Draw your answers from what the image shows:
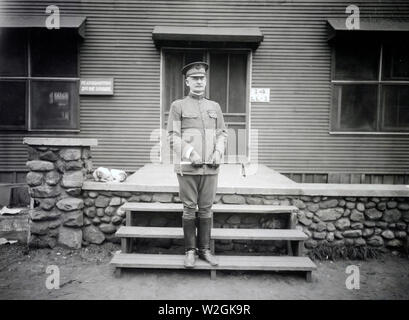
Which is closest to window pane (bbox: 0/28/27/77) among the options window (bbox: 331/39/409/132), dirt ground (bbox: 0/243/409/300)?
dirt ground (bbox: 0/243/409/300)

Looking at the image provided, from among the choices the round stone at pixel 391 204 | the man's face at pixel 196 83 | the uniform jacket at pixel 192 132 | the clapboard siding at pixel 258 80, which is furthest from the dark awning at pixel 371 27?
the uniform jacket at pixel 192 132

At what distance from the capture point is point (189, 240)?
11.3 feet

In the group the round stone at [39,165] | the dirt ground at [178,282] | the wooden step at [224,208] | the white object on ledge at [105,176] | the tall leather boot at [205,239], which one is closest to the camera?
the dirt ground at [178,282]

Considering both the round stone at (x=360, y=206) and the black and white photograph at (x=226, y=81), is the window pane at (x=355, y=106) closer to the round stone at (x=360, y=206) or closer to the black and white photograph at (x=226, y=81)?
the black and white photograph at (x=226, y=81)

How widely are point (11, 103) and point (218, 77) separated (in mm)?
5011

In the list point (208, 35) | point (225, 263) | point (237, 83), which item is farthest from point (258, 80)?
point (225, 263)

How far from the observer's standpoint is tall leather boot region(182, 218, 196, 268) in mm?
3406

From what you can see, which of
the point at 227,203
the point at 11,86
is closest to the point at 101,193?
the point at 227,203

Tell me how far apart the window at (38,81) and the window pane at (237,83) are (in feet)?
12.3

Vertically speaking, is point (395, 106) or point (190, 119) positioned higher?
point (395, 106)

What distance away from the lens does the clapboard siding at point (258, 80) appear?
743 cm

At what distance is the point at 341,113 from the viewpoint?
7.64m

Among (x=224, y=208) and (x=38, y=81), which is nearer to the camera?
(x=224, y=208)

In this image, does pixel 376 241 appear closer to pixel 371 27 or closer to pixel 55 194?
pixel 55 194
